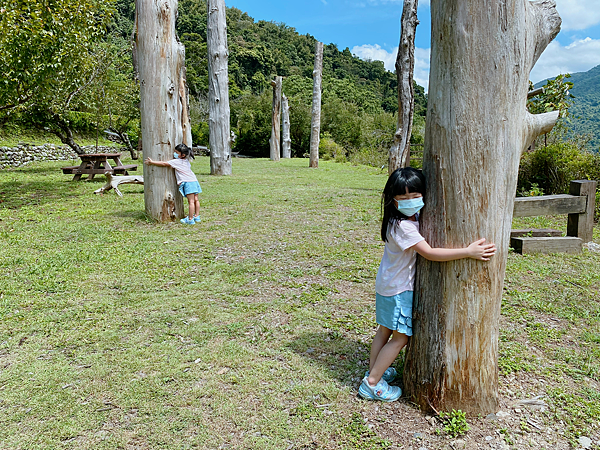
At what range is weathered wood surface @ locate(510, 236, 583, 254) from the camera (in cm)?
581

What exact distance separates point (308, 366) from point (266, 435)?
2.48ft

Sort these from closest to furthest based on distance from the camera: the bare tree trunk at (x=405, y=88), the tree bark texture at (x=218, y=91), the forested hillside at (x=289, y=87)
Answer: the bare tree trunk at (x=405, y=88) → the tree bark texture at (x=218, y=91) → the forested hillside at (x=289, y=87)

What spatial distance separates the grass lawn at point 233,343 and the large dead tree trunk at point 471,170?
36 cm

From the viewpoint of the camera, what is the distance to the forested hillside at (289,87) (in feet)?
99.9

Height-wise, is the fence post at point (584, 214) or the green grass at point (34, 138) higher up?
the green grass at point (34, 138)

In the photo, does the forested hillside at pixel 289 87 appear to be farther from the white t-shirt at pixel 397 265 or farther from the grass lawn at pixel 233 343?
the white t-shirt at pixel 397 265

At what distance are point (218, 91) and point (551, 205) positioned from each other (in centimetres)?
1144

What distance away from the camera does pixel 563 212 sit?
19.7 feet

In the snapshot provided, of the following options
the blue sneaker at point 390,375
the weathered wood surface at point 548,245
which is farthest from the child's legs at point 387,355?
the weathered wood surface at point 548,245

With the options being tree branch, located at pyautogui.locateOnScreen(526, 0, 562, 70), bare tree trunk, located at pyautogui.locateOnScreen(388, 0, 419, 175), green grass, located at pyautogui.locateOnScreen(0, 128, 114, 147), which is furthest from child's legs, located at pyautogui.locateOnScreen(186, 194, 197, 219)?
green grass, located at pyautogui.locateOnScreen(0, 128, 114, 147)

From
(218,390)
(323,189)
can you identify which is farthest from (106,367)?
(323,189)

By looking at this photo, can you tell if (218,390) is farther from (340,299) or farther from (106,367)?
(340,299)

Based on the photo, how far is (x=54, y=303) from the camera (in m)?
4.08

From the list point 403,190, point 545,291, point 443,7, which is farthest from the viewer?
point 545,291
